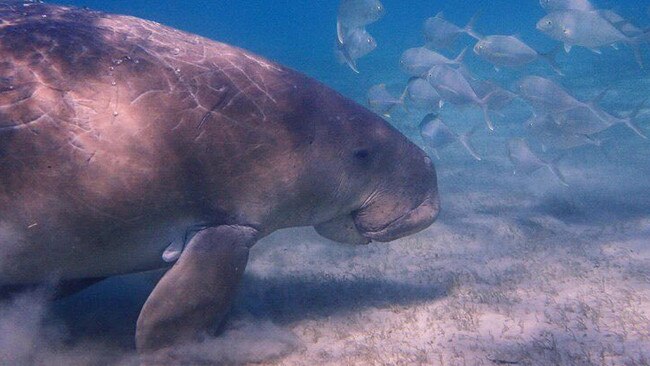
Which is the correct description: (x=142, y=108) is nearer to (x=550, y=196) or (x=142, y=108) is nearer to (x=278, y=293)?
(x=278, y=293)

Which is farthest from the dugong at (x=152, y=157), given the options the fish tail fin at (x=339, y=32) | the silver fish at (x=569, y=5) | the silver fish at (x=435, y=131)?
the silver fish at (x=569, y=5)

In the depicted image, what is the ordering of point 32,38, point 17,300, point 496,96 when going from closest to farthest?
point 32,38, point 17,300, point 496,96

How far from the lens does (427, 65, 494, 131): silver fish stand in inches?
412

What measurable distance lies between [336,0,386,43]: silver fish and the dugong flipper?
9.64 metres

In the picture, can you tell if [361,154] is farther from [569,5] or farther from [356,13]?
[569,5]

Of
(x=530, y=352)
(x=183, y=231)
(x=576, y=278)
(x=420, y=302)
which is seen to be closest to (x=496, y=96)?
(x=576, y=278)

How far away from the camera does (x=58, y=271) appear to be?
3.44 m

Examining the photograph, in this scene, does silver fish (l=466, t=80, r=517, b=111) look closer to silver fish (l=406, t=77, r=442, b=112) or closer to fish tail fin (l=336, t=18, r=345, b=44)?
silver fish (l=406, t=77, r=442, b=112)

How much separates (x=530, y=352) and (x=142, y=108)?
13.4ft

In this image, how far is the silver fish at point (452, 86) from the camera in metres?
10.5

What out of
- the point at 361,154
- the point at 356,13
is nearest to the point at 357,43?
the point at 356,13

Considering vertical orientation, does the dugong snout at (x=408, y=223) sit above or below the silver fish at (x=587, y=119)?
above

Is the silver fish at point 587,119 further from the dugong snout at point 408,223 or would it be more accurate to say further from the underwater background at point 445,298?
the dugong snout at point 408,223

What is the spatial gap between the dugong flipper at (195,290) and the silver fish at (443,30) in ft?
36.1
